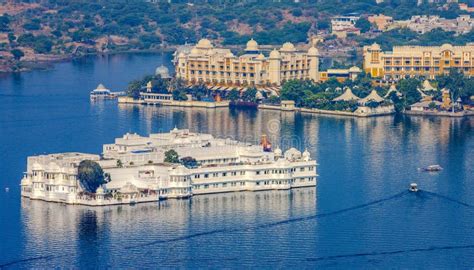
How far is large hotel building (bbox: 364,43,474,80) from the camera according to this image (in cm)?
6169

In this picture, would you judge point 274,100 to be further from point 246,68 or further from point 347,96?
point 246,68

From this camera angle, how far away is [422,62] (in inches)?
2441

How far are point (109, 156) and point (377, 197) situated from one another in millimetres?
6223

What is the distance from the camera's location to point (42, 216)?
33.9 m

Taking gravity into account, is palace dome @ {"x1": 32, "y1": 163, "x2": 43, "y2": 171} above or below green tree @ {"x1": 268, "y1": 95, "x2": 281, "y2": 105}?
below

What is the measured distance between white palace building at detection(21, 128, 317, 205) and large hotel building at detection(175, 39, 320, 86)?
69.0ft

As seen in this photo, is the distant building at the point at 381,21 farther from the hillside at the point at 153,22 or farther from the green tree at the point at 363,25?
the hillside at the point at 153,22

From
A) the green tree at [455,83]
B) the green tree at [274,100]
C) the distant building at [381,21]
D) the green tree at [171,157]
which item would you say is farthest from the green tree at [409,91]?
the distant building at [381,21]

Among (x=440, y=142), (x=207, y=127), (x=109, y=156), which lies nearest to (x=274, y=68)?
(x=207, y=127)

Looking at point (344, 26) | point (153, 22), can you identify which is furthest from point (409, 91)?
point (153, 22)

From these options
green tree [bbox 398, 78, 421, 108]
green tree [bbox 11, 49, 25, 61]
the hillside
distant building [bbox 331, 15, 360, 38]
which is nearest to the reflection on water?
green tree [bbox 398, 78, 421, 108]

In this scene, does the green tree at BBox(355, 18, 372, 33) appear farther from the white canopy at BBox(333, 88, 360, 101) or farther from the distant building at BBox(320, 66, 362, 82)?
the white canopy at BBox(333, 88, 360, 101)

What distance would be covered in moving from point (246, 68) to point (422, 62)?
710cm

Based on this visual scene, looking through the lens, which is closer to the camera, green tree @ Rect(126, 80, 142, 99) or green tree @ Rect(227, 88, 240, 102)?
green tree @ Rect(227, 88, 240, 102)
